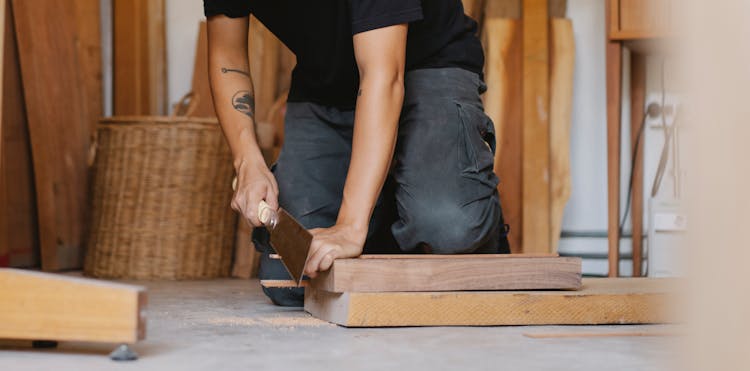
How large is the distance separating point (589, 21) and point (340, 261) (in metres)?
1.78

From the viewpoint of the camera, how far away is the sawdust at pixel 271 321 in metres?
1.70

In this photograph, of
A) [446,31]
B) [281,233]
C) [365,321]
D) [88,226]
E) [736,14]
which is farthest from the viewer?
[88,226]

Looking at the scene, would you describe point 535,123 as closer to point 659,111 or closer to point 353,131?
point 659,111

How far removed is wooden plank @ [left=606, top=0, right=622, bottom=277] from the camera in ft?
9.07

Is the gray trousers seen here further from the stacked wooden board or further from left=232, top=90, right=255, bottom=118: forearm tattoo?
the stacked wooden board

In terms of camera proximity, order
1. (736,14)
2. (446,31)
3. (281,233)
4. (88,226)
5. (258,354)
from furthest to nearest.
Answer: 1. (88,226)
2. (446,31)
3. (281,233)
4. (258,354)
5. (736,14)

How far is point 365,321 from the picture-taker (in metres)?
1.64

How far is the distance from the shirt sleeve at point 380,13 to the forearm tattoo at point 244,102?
1.35 ft

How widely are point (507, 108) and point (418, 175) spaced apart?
103cm

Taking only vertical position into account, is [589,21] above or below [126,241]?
above

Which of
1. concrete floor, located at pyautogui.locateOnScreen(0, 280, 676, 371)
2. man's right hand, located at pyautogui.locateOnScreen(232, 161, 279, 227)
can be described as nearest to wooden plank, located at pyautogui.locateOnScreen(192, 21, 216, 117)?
man's right hand, located at pyautogui.locateOnScreen(232, 161, 279, 227)

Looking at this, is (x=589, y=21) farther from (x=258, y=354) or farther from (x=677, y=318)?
(x=677, y=318)

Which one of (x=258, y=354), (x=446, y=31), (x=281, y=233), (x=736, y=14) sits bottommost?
(x=258, y=354)

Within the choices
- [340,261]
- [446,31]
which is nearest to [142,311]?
[340,261]
